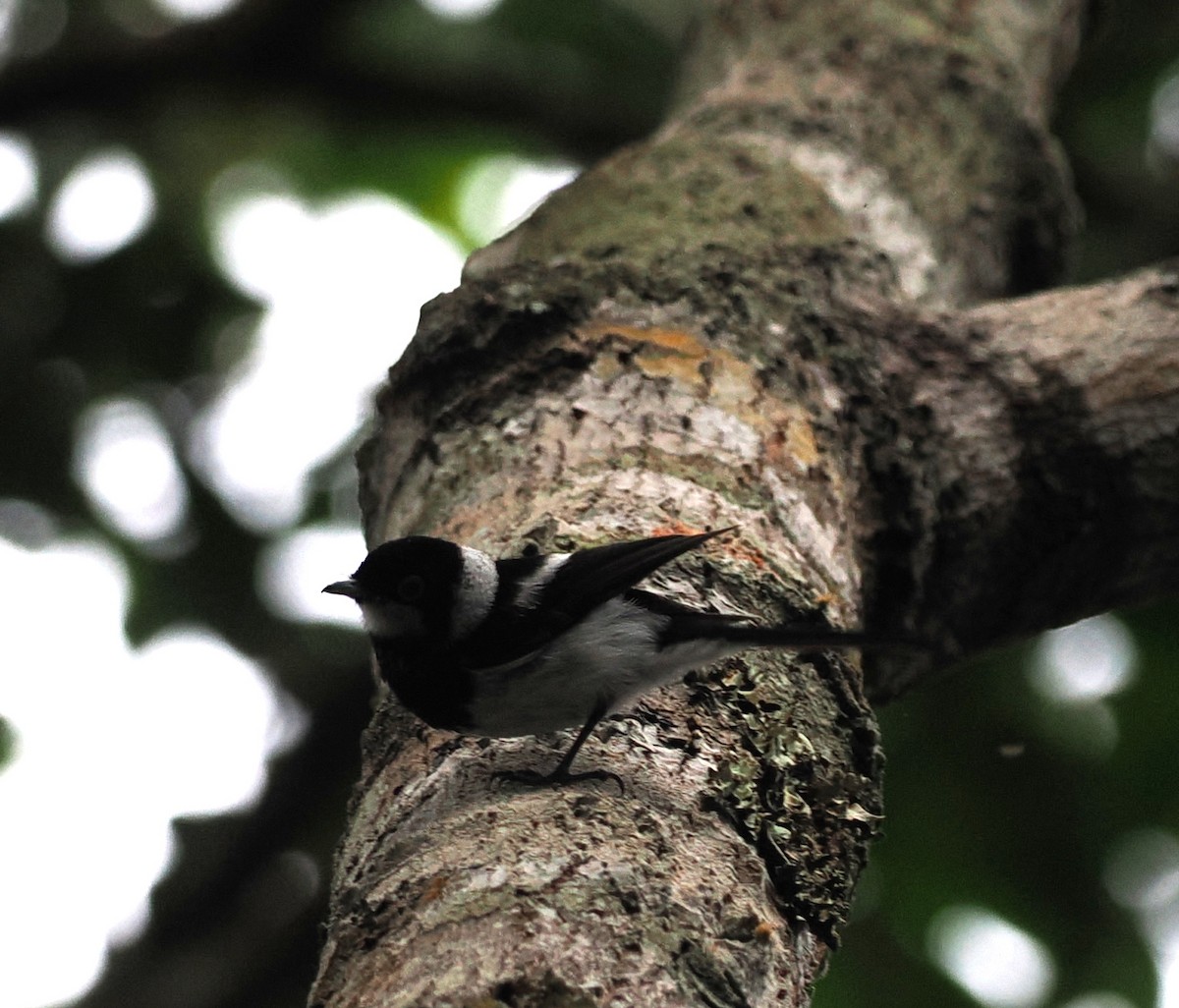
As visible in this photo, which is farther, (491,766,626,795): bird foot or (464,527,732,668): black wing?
(464,527,732,668): black wing

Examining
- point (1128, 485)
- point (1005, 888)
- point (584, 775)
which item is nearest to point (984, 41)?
point (1128, 485)

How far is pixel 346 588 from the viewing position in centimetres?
309

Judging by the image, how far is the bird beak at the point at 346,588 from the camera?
3044 millimetres

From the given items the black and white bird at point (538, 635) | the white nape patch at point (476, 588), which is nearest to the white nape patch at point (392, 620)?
the black and white bird at point (538, 635)

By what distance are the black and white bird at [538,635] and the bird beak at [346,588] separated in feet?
0.23

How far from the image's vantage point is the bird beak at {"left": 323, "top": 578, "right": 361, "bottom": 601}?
3044 millimetres

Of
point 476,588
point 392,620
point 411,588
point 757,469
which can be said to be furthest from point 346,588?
point 757,469

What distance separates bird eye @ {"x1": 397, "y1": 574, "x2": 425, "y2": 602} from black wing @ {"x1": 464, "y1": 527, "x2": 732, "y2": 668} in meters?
0.14

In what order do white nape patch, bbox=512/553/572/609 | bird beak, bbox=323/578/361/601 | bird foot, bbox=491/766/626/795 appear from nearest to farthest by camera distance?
bird foot, bbox=491/766/626/795 < white nape patch, bbox=512/553/572/609 < bird beak, bbox=323/578/361/601

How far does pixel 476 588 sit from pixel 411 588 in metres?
0.22

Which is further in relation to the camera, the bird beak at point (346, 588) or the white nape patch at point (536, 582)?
the bird beak at point (346, 588)

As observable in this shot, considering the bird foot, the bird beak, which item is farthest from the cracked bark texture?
the bird beak

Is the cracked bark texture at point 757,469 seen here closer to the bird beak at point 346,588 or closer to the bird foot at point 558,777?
the bird foot at point 558,777

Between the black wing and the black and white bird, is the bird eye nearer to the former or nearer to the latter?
the black and white bird
